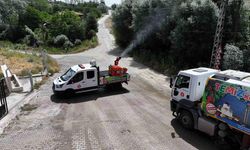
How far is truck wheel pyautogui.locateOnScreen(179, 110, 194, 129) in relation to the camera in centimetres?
992

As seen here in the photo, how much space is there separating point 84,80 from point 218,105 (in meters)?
9.43

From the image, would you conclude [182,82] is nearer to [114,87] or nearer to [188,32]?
[114,87]

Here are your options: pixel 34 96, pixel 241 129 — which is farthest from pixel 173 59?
pixel 241 129

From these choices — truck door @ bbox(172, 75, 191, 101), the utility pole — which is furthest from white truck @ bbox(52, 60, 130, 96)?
the utility pole

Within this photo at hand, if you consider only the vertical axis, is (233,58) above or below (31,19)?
below

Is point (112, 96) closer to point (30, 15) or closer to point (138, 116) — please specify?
point (138, 116)

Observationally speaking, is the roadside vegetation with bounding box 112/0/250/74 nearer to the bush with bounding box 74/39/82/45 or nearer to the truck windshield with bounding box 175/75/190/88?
the truck windshield with bounding box 175/75/190/88

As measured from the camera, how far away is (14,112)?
12805 millimetres

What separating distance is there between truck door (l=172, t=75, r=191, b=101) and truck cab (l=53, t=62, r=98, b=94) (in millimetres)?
6513

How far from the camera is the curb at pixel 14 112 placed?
1129 cm

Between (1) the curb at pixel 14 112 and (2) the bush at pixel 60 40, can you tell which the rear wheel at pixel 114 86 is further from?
(2) the bush at pixel 60 40

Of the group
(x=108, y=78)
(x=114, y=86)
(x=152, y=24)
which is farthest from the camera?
(x=152, y=24)

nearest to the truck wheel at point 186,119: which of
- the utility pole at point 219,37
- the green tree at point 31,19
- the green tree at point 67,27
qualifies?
the utility pole at point 219,37

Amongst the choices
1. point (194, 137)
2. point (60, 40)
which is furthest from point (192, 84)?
point (60, 40)
